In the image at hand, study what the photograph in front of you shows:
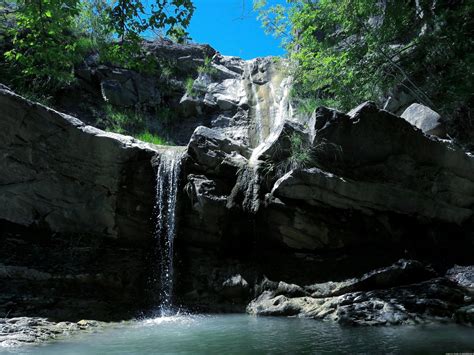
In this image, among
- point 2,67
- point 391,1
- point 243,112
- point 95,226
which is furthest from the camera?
point 243,112

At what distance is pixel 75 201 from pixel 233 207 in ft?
13.0

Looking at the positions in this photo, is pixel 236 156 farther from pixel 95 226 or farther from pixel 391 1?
pixel 391 1

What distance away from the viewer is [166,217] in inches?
438

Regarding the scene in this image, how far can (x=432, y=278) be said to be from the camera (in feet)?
31.2

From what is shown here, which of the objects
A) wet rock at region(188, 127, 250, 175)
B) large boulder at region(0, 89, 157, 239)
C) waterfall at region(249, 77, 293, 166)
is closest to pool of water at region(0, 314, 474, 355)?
large boulder at region(0, 89, 157, 239)

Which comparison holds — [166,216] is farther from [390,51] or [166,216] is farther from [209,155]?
[390,51]

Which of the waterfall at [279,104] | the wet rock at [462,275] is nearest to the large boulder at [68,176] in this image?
the waterfall at [279,104]

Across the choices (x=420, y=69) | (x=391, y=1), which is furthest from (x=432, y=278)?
(x=391, y=1)

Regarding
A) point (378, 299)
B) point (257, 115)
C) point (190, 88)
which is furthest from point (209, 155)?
point (190, 88)

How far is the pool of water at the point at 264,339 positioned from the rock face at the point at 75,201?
2.29 meters

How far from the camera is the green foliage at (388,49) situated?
13.0m

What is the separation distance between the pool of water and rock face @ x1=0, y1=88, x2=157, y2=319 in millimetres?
2292

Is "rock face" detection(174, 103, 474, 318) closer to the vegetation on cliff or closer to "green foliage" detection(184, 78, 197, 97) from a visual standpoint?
the vegetation on cliff

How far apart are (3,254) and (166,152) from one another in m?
4.56
